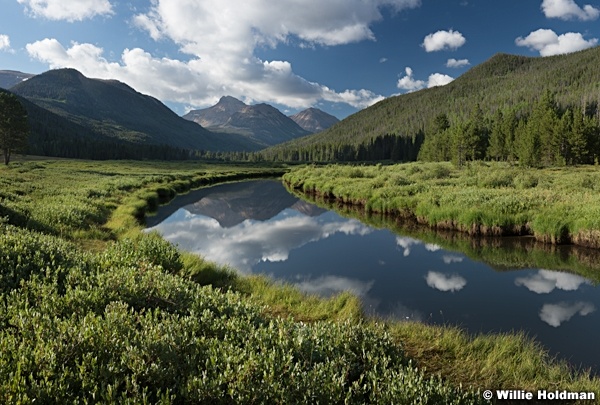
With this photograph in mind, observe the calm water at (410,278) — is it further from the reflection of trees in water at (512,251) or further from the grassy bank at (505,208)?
the grassy bank at (505,208)

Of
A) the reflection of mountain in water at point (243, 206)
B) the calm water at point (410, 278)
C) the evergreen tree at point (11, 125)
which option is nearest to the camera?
the calm water at point (410, 278)

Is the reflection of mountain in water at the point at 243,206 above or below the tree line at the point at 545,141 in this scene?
below

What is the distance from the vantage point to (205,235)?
28.5 m

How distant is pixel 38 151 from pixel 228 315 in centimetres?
20502

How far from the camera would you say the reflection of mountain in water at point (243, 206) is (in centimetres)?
3916

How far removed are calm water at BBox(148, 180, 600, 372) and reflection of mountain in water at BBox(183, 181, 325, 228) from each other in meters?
5.81

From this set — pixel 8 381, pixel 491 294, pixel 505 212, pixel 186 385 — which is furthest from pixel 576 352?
pixel 505 212

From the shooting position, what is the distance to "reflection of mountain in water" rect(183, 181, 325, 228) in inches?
1542

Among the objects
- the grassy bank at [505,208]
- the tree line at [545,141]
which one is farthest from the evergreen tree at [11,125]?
the tree line at [545,141]

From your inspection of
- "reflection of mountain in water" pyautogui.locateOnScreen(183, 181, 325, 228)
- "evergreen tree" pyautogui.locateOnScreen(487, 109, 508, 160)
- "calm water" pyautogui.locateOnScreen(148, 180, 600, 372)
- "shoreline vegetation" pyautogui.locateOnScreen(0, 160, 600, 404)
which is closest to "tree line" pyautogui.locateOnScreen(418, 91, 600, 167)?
"evergreen tree" pyautogui.locateOnScreen(487, 109, 508, 160)

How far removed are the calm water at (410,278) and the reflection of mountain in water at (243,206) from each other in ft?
19.0

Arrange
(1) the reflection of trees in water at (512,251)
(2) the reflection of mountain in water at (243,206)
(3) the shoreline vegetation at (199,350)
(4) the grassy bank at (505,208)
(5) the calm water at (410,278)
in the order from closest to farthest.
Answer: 1. (3) the shoreline vegetation at (199,350)
2. (5) the calm water at (410,278)
3. (1) the reflection of trees in water at (512,251)
4. (4) the grassy bank at (505,208)
5. (2) the reflection of mountain in water at (243,206)

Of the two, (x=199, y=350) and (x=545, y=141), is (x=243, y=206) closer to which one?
(x=199, y=350)

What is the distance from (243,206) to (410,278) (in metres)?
33.0
